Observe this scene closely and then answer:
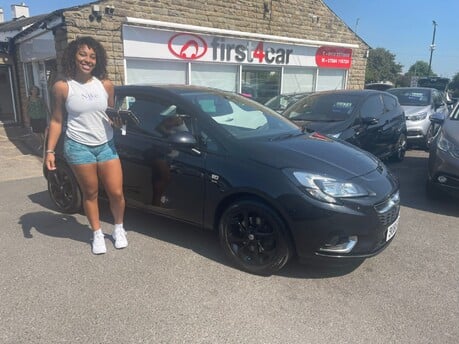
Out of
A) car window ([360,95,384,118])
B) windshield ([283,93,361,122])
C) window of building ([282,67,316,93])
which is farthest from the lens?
window of building ([282,67,316,93])

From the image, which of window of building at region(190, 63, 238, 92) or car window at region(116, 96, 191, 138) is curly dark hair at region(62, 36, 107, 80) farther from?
window of building at region(190, 63, 238, 92)

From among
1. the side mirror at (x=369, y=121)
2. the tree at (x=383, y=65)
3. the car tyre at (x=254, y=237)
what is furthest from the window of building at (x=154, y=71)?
the tree at (x=383, y=65)

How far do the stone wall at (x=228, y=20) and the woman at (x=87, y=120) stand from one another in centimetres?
491

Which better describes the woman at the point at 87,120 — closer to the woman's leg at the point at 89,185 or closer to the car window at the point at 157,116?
the woman's leg at the point at 89,185

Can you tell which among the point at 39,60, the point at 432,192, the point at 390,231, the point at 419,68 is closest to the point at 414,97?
the point at 432,192

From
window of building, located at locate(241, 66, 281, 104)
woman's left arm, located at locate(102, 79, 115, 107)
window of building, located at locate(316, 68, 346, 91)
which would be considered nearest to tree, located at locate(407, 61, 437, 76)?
window of building, located at locate(316, 68, 346, 91)

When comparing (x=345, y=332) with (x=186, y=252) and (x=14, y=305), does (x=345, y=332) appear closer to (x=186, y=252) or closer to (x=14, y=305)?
(x=186, y=252)

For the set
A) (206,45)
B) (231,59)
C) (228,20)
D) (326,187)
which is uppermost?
(228,20)

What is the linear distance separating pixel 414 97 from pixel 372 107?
14.5ft

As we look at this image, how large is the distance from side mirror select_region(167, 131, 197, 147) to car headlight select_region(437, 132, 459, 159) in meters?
3.26

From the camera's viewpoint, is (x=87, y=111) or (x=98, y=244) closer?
(x=87, y=111)

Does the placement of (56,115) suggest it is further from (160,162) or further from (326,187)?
(326,187)

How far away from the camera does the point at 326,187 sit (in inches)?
115

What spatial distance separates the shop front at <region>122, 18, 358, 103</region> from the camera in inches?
350
